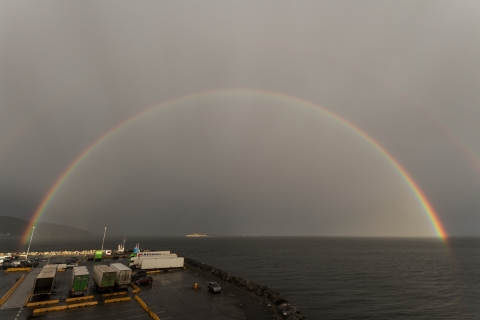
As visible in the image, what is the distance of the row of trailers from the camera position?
37375mm

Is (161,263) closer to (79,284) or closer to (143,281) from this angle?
(143,281)

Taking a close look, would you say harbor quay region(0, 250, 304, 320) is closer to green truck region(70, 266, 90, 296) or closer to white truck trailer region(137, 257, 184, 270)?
green truck region(70, 266, 90, 296)

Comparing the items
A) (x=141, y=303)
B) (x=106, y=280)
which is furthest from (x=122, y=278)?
(x=141, y=303)

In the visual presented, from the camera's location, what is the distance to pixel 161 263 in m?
64.9

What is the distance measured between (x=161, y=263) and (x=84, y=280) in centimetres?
2645

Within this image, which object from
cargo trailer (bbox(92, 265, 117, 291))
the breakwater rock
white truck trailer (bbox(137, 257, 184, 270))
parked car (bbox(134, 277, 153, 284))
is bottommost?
the breakwater rock

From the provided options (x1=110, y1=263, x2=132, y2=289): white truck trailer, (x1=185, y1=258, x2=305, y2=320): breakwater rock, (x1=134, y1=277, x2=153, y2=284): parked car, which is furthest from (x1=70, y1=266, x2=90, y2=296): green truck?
(x1=185, y1=258, x2=305, y2=320): breakwater rock

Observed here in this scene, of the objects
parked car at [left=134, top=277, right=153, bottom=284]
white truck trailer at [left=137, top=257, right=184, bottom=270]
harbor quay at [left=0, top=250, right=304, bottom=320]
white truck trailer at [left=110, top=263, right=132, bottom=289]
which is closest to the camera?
harbor quay at [left=0, top=250, right=304, bottom=320]

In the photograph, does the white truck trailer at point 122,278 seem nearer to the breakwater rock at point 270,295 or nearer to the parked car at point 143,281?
the parked car at point 143,281

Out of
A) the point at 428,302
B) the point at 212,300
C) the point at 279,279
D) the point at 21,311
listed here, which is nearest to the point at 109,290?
the point at 21,311

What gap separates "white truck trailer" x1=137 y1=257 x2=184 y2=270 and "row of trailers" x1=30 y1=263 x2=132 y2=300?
15.7 m

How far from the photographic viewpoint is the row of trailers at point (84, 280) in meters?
37.4

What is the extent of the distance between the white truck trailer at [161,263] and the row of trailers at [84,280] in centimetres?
1573

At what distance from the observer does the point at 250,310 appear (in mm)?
36938
